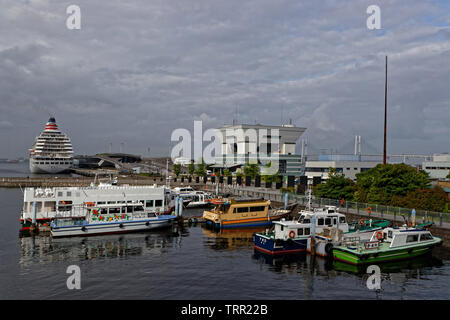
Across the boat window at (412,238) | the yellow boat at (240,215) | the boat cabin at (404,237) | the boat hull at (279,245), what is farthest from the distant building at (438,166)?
the boat hull at (279,245)

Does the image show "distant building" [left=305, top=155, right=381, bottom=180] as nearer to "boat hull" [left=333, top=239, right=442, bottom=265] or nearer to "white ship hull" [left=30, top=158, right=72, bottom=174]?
"boat hull" [left=333, top=239, right=442, bottom=265]

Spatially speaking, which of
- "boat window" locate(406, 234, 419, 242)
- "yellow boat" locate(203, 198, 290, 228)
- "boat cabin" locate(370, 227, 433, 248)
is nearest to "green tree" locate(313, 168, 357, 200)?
"yellow boat" locate(203, 198, 290, 228)

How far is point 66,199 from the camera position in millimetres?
46750

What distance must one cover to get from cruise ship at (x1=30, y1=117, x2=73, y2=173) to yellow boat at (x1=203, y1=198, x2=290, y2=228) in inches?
5930

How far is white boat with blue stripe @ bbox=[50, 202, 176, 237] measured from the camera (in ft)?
132

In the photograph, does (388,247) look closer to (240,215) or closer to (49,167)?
(240,215)

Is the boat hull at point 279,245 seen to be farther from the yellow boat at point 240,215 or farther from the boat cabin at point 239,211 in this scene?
the boat cabin at point 239,211

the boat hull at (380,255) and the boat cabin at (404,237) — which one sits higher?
the boat cabin at (404,237)

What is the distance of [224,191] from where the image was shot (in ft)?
282

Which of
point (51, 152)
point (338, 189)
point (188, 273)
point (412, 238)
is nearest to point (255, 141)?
point (338, 189)

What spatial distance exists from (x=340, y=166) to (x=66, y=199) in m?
89.8

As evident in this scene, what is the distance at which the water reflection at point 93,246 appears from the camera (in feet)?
106

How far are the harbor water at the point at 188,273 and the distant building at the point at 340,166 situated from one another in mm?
79775
